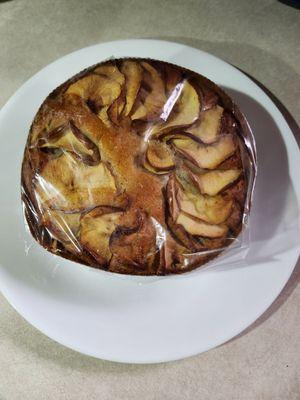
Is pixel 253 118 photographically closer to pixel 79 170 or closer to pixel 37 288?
pixel 79 170

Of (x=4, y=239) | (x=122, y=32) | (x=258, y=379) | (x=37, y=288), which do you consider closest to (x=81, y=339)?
(x=37, y=288)

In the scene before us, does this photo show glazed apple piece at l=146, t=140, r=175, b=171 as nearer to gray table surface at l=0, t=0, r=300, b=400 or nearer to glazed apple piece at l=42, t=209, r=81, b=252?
glazed apple piece at l=42, t=209, r=81, b=252

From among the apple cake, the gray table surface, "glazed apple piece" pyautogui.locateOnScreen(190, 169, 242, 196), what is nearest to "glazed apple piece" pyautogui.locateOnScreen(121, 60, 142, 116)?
the apple cake

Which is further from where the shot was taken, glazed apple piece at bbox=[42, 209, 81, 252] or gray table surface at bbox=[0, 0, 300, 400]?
gray table surface at bbox=[0, 0, 300, 400]

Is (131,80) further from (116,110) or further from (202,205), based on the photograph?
(202,205)

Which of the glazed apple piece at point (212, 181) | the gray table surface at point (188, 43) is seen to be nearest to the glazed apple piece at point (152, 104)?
the glazed apple piece at point (212, 181)

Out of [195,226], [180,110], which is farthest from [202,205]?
[180,110]

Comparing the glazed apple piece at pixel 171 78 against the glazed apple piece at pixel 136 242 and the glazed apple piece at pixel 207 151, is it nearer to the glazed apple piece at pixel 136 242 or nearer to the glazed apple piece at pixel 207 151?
the glazed apple piece at pixel 207 151
